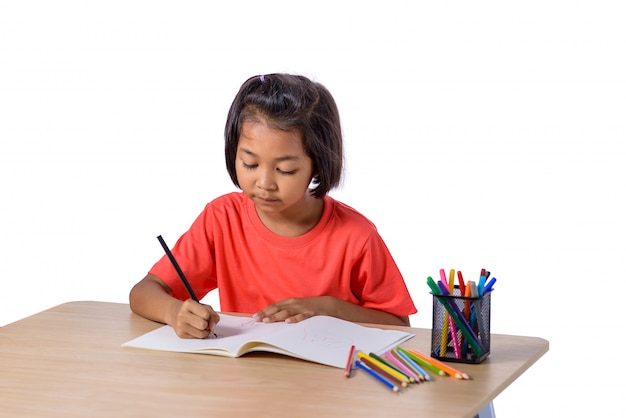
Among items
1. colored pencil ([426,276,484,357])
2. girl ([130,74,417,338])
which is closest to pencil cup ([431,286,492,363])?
colored pencil ([426,276,484,357])

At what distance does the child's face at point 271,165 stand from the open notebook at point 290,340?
0.30m

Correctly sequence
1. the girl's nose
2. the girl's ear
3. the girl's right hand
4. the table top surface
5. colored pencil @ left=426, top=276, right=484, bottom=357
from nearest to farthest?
1. the table top surface
2. colored pencil @ left=426, top=276, right=484, bottom=357
3. the girl's right hand
4. the girl's nose
5. the girl's ear

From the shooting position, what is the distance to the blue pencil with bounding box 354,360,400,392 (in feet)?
6.08

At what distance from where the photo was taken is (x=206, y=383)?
6.19ft

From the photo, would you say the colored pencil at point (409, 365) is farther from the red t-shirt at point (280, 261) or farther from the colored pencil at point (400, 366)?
the red t-shirt at point (280, 261)

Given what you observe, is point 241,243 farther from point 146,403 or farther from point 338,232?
point 146,403

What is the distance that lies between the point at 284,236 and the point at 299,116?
35 cm

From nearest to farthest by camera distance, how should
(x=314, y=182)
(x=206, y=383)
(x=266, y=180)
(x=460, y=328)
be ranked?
(x=206, y=383), (x=460, y=328), (x=266, y=180), (x=314, y=182)

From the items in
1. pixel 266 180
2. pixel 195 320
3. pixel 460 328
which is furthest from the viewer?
pixel 266 180

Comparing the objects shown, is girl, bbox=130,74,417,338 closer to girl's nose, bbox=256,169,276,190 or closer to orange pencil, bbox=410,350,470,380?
girl's nose, bbox=256,169,276,190

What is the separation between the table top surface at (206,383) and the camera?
68.5 inches

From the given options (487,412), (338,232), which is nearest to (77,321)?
(338,232)

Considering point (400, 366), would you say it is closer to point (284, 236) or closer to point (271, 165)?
point (271, 165)

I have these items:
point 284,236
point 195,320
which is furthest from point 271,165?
point 195,320
